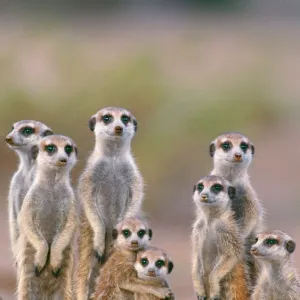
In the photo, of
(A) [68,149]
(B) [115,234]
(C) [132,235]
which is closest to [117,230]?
(B) [115,234]

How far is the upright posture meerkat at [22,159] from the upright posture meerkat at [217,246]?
3.59ft

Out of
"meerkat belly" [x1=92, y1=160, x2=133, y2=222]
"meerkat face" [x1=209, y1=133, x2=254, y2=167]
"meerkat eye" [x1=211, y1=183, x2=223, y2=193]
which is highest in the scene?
"meerkat face" [x1=209, y1=133, x2=254, y2=167]

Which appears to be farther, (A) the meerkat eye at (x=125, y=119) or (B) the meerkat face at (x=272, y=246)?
(A) the meerkat eye at (x=125, y=119)

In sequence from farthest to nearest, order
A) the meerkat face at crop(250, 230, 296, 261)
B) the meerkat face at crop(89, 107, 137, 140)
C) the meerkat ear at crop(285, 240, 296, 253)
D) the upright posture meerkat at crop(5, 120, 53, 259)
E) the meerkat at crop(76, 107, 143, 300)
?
the upright posture meerkat at crop(5, 120, 53, 259), the meerkat face at crop(89, 107, 137, 140), the meerkat at crop(76, 107, 143, 300), the meerkat ear at crop(285, 240, 296, 253), the meerkat face at crop(250, 230, 296, 261)

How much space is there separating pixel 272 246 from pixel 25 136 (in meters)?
1.76

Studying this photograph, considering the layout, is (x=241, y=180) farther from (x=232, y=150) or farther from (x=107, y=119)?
(x=107, y=119)

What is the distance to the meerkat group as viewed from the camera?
702 centimetres

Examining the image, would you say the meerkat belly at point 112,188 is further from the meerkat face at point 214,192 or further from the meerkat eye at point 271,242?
the meerkat eye at point 271,242

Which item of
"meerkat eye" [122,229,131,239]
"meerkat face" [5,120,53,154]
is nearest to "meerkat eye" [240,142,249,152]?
"meerkat eye" [122,229,131,239]

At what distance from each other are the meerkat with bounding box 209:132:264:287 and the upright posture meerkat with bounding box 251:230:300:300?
12.5 inches

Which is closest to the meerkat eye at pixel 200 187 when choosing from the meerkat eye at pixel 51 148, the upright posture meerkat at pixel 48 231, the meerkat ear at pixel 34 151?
the upright posture meerkat at pixel 48 231

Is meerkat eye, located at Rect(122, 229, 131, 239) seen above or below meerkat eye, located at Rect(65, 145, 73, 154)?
below

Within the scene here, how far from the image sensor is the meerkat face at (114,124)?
A: 296 inches

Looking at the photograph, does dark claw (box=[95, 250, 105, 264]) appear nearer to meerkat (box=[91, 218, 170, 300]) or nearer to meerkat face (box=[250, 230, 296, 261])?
meerkat (box=[91, 218, 170, 300])
